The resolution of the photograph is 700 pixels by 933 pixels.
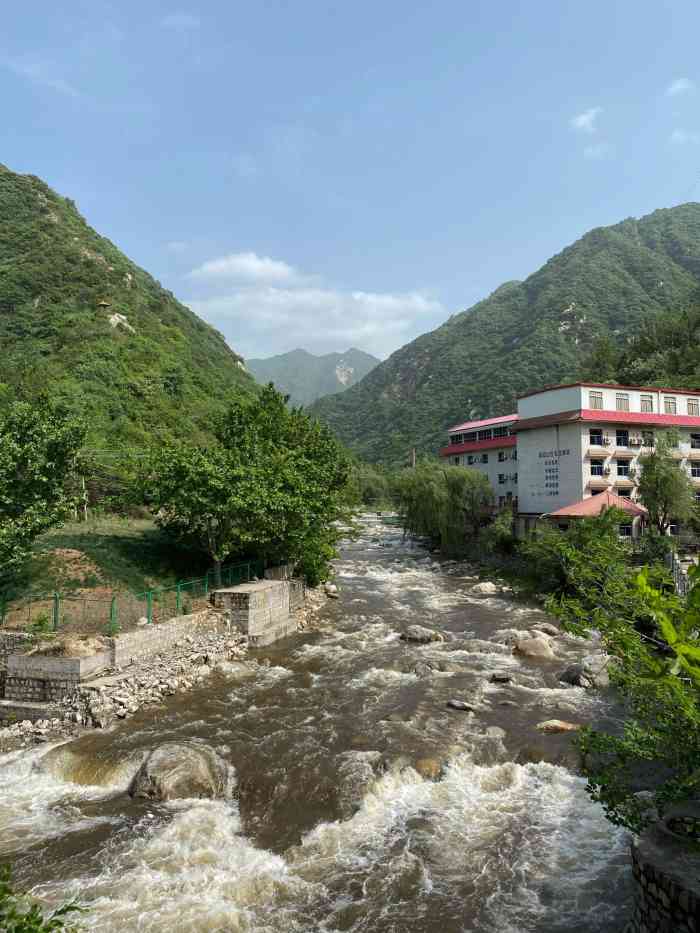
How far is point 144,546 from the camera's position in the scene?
2519 centimetres

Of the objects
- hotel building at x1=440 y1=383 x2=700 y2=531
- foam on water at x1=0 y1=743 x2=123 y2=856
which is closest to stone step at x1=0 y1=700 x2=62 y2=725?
foam on water at x1=0 y1=743 x2=123 y2=856

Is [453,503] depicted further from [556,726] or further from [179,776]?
[179,776]

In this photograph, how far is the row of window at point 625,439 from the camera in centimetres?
3706

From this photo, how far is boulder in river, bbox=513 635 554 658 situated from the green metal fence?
11964 mm

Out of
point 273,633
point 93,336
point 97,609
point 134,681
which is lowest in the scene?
point 273,633

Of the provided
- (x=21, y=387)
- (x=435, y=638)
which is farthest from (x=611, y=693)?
(x=21, y=387)

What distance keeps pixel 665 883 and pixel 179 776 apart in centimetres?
911

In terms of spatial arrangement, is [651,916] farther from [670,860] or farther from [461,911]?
[461,911]

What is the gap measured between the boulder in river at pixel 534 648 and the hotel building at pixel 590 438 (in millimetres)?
16556

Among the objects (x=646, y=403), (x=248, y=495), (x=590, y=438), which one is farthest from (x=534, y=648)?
(x=646, y=403)

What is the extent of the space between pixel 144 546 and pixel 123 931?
60.3 ft

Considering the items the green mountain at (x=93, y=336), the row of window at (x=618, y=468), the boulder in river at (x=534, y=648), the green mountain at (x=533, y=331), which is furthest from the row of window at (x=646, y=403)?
the green mountain at (x=533, y=331)

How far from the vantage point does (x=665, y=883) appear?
645 centimetres

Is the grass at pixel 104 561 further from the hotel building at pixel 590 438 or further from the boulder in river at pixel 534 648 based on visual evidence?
the hotel building at pixel 590 438
